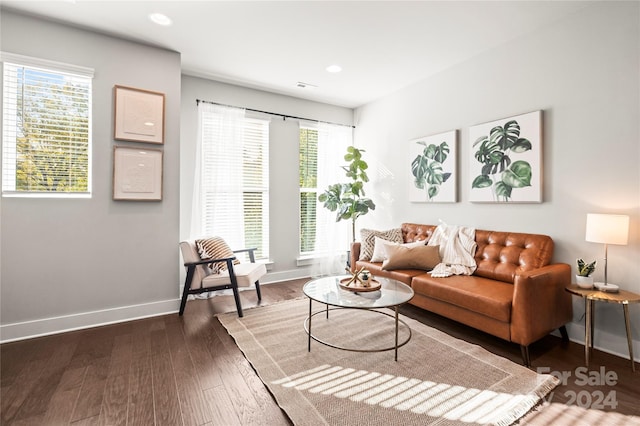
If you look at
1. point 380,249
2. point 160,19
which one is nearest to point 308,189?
point 380,249

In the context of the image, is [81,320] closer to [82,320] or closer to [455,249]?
[82,320]

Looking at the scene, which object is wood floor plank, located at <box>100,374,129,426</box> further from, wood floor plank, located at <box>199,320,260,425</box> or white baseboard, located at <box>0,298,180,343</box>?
white baseboard, located at <box>0,298,180,343</box>

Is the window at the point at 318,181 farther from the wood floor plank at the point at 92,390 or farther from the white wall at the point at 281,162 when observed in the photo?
the wood floor plank at the point at 92,390

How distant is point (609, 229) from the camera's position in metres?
2.14

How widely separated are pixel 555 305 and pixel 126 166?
4031 mm

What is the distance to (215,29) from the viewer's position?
2838 mm

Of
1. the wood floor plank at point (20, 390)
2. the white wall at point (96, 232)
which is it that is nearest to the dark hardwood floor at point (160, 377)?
the wood floor plank at point (20, 390)

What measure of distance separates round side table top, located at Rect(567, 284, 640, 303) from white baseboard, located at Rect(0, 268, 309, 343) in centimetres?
366

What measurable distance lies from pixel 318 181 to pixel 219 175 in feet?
5.25

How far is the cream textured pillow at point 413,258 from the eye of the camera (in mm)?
3160

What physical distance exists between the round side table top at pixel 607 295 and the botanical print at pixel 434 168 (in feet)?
5.18

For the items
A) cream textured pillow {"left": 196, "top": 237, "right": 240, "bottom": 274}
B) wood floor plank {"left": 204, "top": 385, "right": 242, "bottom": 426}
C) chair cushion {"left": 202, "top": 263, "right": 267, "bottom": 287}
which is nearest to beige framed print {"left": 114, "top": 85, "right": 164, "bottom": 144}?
cream textured pillow {"left": 196, "top": 237, "right": 240, "bottom": 274}

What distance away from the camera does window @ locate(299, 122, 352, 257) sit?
188 inches

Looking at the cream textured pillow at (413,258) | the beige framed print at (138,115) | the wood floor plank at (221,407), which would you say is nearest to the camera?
the wood floor plank at (221,407)
